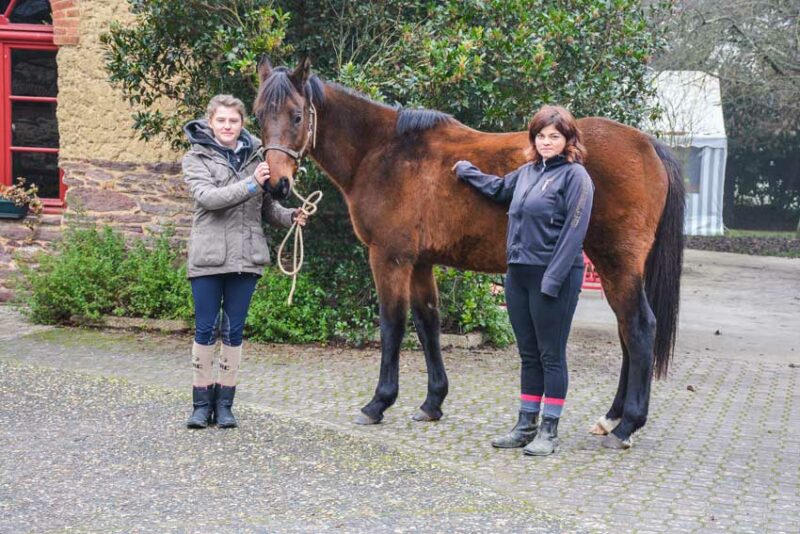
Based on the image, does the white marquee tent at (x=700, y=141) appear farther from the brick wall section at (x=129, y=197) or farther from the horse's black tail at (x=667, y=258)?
the horse's black tail at (x=667, y=258)

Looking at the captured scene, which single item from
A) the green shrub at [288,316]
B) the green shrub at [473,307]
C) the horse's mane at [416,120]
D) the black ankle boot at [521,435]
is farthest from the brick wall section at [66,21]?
the black ankle boot at [521,435]

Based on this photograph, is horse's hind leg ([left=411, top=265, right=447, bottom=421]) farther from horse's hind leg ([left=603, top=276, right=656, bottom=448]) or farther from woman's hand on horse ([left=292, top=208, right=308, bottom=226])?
horse's hind leg ([left=603, top=276, right=656, bottom=448])

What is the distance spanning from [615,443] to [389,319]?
160cm

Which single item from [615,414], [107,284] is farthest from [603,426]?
[107,284]

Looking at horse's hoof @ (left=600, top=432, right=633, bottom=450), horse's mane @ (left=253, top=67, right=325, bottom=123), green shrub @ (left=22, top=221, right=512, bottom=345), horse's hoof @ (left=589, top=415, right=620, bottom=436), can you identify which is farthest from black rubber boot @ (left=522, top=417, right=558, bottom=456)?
green shrub @ (left=22, top=221, right=512, bottom=345)

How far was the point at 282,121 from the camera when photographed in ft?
19.7

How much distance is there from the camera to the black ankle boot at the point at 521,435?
6047 millimetres

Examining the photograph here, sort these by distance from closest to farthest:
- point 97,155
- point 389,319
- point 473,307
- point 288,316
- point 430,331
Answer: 1. point 389,319
2. point 430,331
3. point 288,316
4. point 473,307
5. point 97,155

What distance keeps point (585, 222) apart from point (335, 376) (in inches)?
124

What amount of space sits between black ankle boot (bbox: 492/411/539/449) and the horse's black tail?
973 mm

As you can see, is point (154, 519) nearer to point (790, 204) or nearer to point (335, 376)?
point (335, 376)

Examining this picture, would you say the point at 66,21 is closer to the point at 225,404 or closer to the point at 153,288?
the point at 153,288

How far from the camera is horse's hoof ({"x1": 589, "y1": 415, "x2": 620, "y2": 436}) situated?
6.43 meters

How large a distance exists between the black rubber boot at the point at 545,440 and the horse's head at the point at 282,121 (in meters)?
2.06
